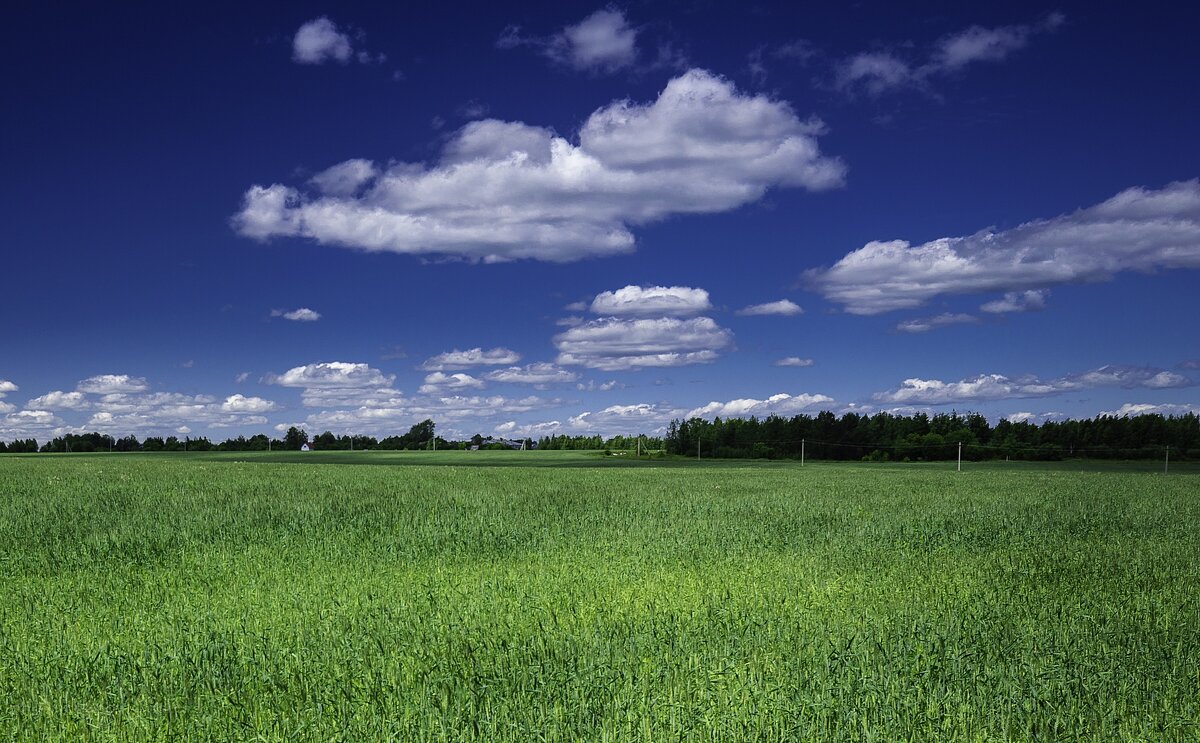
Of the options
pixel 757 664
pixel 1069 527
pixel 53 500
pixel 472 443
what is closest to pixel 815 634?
pixel 757 664

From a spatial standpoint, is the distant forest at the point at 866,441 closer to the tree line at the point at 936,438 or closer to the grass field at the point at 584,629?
the tree line at the point at 936,438

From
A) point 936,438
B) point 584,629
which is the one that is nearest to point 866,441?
point 936,438

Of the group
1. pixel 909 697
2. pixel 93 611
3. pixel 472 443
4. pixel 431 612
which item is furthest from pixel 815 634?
pixel 472 443

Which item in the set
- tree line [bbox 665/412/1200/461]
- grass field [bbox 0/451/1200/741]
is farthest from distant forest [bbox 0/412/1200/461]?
grass field [bbox 0/451/1200/741]

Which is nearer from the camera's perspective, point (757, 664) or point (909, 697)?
point (909, 697)

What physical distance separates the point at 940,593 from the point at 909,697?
4.04 metres

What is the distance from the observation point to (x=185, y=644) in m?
7.18

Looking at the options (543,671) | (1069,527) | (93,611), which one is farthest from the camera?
(1069,527)

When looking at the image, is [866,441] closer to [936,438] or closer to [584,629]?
[936,438]

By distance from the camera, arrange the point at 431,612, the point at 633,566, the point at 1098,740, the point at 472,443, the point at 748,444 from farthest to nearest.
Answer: the point at 472,443
the point at 748,444
the point at 633,566
the point at 431,612
the point at 1098,740

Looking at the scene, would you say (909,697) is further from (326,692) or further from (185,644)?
(185,644)

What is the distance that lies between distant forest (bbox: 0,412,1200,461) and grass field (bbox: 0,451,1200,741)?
84734mm

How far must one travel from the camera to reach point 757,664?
6285 millimetres

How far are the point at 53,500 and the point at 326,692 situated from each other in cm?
1569
